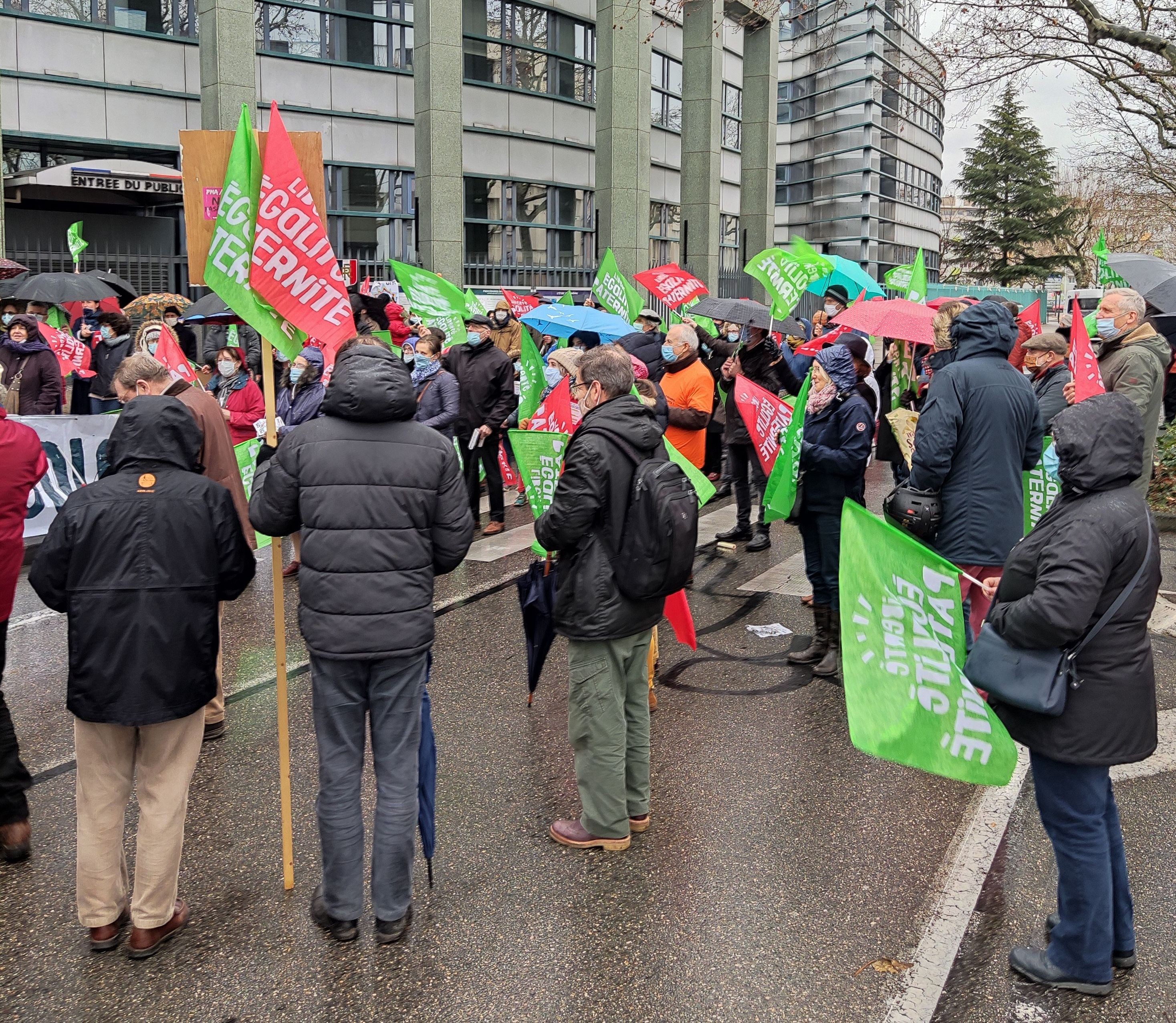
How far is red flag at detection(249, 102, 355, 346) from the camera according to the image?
4.35 m

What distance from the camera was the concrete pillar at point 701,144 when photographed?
32312 millimetres

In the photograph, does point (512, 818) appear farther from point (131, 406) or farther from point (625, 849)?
point (131, 406)

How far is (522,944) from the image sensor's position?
13.1ft

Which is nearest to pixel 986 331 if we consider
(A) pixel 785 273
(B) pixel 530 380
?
(B) pixel 530 380

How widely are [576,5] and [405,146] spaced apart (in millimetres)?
7276

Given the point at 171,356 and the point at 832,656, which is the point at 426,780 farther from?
the point at 171,356

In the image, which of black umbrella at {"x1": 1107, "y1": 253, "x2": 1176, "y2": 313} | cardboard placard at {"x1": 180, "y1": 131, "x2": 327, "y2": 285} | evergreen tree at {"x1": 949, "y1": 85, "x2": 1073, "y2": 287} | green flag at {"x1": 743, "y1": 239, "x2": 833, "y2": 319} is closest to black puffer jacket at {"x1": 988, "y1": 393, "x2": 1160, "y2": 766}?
cardboard placard at {"x1": 180, "y1": 131, "x2": 327, "y2": 285}

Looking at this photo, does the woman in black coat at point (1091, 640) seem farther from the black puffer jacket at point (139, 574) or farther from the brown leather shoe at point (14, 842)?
the brown leather shoe at point (14, 842)

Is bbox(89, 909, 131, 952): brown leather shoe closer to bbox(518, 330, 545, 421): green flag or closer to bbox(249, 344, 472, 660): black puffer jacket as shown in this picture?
bbox(249, 344, 472, 660): black puffer jacket

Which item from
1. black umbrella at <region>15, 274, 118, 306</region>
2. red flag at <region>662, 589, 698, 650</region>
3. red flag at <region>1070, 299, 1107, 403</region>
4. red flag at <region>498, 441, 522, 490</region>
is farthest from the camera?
black umbrella at <region>15, 274, 118, 306</region>

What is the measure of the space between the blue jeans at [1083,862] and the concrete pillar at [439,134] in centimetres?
2322

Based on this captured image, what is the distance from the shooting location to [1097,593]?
3416mm

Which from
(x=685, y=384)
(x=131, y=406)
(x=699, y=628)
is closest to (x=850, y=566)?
(x=131, y=406)

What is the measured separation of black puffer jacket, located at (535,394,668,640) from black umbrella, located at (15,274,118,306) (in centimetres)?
1115
